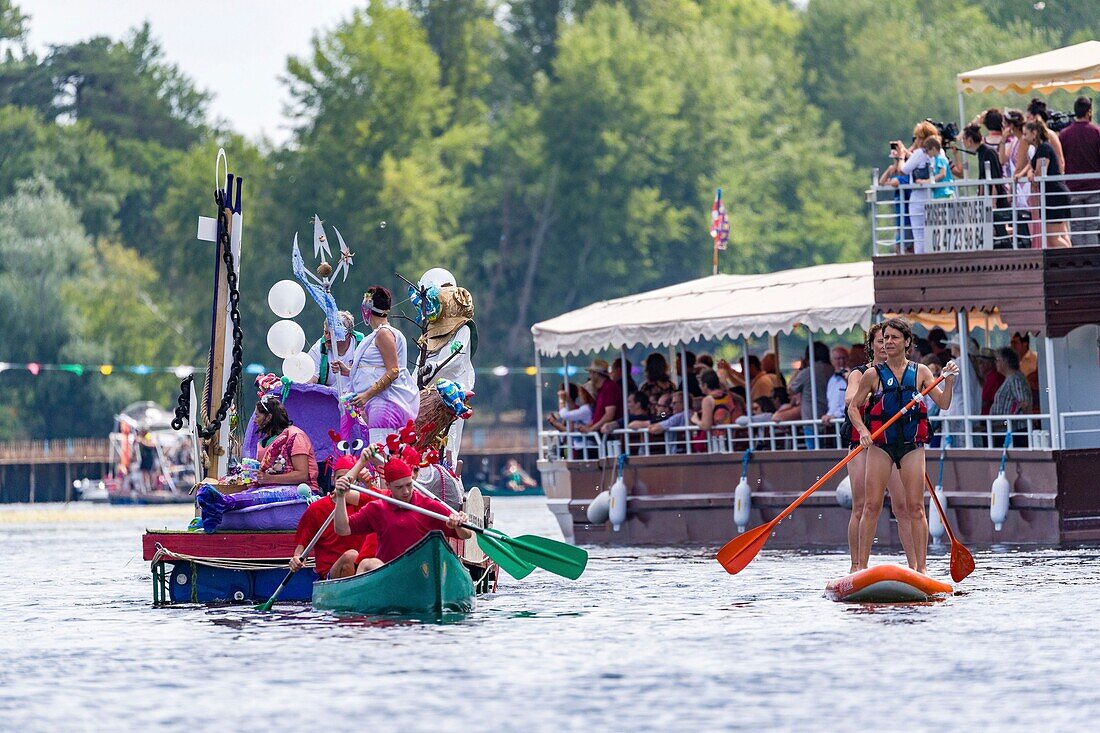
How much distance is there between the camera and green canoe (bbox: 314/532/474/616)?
1822 cm

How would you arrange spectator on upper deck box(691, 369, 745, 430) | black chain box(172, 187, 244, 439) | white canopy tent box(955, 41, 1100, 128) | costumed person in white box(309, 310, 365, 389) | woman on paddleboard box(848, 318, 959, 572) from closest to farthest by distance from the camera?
1. woman on paddleboard box(848, 318, 959, 572)
2. costumed person in white box(309, 310, 365, 389)
3. black chain box(172, 187, 244, 439)
4. white canopy tent box(955, 41, 1100, 128)
5. spectator on upper deck box(691, 369, 745, 430)

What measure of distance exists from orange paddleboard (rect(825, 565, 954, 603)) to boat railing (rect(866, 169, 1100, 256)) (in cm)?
828

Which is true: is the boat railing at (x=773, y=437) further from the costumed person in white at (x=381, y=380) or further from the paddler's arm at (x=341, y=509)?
the paddler's arm at (x=341, y=509)

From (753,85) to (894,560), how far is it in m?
60.6

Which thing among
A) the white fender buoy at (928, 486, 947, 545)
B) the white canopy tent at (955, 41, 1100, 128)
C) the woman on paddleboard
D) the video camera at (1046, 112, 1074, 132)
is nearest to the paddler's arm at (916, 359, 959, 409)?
the woman on paddleboard

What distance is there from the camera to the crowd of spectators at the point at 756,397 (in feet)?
92.1

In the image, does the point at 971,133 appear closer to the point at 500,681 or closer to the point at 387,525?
the point at 387,525

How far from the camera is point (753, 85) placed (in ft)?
277

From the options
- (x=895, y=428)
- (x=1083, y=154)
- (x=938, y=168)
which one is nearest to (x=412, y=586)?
(x=895, y=428)

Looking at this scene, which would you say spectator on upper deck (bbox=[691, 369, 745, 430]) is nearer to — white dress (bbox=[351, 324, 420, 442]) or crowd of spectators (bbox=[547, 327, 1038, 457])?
crowd of spectators (bbox=[547, 327, 1038, 457])

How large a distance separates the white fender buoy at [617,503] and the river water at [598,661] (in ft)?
25.3

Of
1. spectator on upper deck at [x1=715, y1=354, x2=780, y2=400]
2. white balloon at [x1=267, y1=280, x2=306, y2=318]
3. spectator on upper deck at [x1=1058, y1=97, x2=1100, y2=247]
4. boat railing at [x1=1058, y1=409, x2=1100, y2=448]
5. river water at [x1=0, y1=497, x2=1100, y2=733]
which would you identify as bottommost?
river water at [x1=0, y1=497, x2=1100, y2=733]

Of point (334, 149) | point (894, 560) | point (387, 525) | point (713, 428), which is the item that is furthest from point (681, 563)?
point (334, 149)

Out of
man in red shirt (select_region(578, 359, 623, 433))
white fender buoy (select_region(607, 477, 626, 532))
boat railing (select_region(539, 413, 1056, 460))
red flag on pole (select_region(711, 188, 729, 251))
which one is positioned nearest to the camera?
boat railing (select_region(539, 413, 1056, 460))
